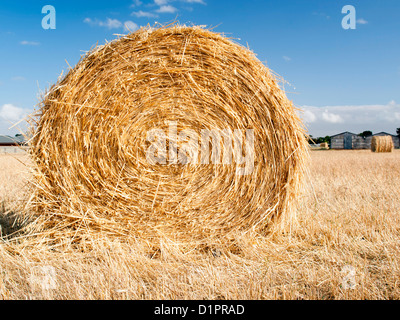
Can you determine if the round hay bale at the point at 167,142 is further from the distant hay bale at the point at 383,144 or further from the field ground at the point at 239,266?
the distant hay bale at the point at 383,144

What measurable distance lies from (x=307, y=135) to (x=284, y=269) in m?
1.58

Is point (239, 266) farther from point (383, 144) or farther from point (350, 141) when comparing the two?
point (350, 141)

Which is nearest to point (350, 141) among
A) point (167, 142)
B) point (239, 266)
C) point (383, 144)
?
point (383, 144)

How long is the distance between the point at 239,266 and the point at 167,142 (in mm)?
1476

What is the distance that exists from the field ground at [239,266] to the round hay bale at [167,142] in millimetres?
307

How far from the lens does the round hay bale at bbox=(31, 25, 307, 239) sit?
366cm

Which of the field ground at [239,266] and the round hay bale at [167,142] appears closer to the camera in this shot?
the field ground at [239,266]

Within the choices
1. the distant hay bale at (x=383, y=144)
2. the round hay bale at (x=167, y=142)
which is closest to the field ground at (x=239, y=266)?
the round hay bale at (x=167, y=142)

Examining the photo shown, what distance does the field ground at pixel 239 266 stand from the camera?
2549 mm

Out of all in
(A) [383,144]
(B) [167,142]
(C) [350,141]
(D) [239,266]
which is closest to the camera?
(D) [239,266]

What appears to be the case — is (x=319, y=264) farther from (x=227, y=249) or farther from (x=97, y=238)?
(x=97, y=238)

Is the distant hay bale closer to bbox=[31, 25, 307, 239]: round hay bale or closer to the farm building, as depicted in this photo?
the farm building

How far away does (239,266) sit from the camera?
10.1ft
